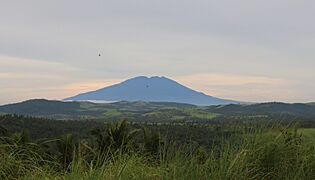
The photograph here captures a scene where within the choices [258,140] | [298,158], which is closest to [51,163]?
[258,140]

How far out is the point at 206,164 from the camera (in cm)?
435

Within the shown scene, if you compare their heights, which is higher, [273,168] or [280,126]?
[280,126]

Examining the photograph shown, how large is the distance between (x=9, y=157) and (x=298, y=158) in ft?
11.2

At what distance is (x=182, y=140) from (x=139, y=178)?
1012 millimetres

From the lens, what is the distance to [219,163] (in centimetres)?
439

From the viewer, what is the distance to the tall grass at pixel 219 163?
420cm

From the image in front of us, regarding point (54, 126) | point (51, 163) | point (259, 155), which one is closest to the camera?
point (259, 155)

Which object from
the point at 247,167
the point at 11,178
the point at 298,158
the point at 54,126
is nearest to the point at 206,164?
the point at 247,167

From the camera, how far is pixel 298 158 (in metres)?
4.75

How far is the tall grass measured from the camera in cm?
420

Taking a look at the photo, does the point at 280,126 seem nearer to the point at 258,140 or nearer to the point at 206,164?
the point at 258,140

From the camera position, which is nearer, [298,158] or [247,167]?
[247,167]

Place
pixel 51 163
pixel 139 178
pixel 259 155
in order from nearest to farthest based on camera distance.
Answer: pixel 139 178
pixel 259 155
pixel 51 163

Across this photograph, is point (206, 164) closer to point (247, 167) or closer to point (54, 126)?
point (247, 167)
